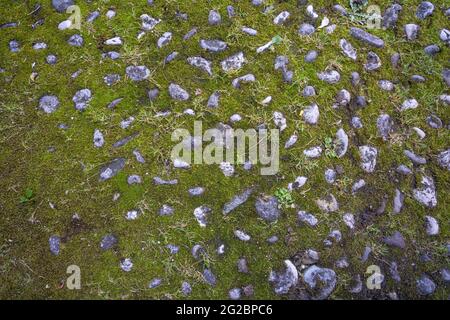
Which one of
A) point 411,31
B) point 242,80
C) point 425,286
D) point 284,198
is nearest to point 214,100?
point 242,80

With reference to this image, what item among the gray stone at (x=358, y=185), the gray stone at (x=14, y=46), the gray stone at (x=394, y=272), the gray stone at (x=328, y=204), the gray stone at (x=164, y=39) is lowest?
the gray stone at (x=394, y=272)

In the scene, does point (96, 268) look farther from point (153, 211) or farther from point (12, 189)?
point (12, 189)

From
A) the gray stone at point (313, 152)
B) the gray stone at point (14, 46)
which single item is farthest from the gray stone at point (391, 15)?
the gray stone at point (14, 46)

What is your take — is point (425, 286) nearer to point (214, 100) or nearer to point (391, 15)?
point (214, 100)

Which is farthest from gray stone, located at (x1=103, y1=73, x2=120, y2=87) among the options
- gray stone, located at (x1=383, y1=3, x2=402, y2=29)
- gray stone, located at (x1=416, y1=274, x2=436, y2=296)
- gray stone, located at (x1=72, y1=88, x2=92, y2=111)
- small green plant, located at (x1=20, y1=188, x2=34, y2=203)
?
gray stone, located at (x1=416, y1=274, x2=436, y2=296)

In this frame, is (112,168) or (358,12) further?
(358,12)

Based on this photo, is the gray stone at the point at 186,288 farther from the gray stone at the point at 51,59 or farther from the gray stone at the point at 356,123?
the gray stone at the point at 51,59
